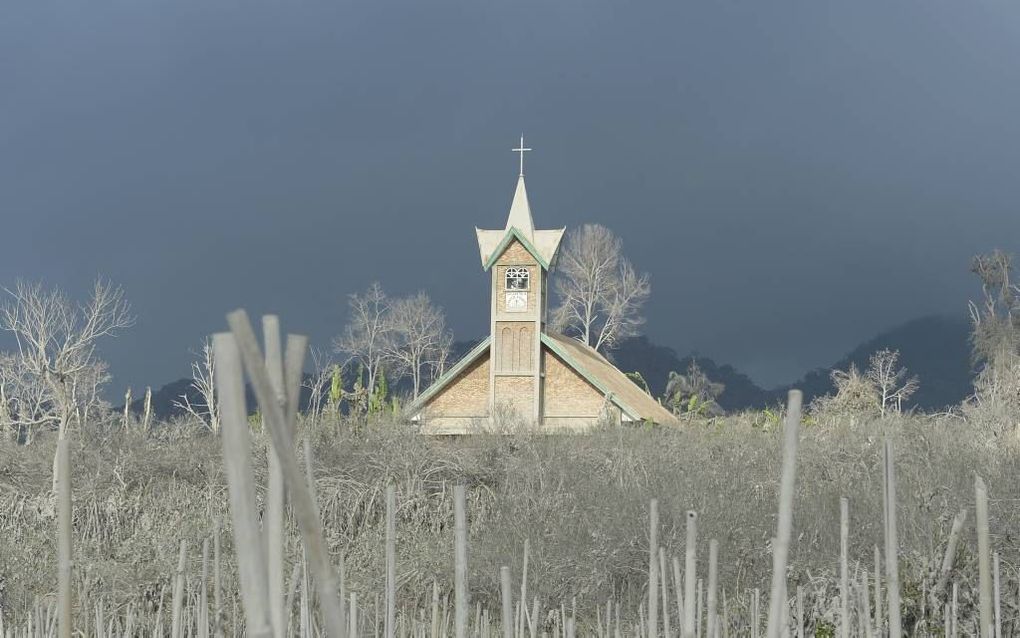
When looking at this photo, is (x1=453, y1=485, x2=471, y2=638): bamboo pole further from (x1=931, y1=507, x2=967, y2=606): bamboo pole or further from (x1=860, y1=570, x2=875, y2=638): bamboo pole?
(x1=931, y1=507, x2=967, y2=606): bamboo pole

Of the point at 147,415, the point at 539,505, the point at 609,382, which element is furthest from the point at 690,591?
the point at 609,382

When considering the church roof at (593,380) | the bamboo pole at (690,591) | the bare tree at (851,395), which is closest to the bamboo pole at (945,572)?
the bamboo pole at (690,591)

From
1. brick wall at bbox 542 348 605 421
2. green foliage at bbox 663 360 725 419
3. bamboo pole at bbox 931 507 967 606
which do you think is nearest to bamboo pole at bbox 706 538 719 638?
bamboo pole at bbox 931 507 967 606

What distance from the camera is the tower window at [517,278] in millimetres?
27656

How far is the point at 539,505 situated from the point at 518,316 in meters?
14.1

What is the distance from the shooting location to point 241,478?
80 centimetres

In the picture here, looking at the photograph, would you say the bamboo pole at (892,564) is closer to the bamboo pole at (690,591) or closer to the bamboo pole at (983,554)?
the bamboo pole at (983,554)

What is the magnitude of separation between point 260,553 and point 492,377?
26.1 m

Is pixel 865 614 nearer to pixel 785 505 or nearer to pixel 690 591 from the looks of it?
pixel 690 591

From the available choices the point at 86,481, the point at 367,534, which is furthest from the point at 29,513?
the point at 367,534

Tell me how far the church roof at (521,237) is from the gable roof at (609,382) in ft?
6.34

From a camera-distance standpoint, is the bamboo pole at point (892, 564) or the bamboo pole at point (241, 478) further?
the bamboo pole at point (892, 564)

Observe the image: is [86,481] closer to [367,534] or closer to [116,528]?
[116,528]

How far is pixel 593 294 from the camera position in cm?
3938
